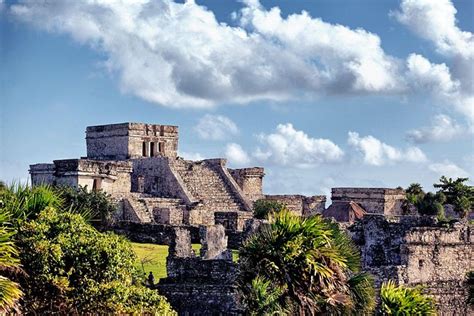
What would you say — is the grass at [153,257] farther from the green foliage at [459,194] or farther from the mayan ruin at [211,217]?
the green foliage at [459,194]

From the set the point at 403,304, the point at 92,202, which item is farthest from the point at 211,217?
the point at 403,304

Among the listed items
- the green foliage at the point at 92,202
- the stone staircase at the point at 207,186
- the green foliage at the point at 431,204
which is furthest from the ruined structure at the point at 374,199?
the green foliage at the point at 92,202

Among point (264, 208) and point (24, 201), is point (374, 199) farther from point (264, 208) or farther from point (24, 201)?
point (24, 201)

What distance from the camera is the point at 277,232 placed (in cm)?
1534

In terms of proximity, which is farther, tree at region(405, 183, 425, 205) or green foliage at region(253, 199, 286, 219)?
tree at region(405, 183, 425, 205)

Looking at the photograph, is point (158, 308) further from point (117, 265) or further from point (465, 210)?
point (465, 210)

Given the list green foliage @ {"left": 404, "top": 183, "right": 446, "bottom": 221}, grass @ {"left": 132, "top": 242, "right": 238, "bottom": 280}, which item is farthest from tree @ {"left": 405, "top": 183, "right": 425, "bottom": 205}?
grass @ {"left": 132, "top": 242, "right": 238, "bottom": 280}

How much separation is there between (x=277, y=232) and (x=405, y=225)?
372 inches

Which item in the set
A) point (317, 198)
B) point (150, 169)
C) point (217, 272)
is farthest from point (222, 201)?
point (217, 272)

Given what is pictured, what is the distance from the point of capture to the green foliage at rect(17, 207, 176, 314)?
1458 cm

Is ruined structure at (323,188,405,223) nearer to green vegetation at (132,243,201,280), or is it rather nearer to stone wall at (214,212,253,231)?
stone wall at (214,212,253,231)

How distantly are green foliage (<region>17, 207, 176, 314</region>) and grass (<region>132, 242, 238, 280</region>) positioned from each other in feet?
14.3

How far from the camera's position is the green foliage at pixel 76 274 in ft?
47.8

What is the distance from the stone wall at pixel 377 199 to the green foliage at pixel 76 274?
3387 centimetres
